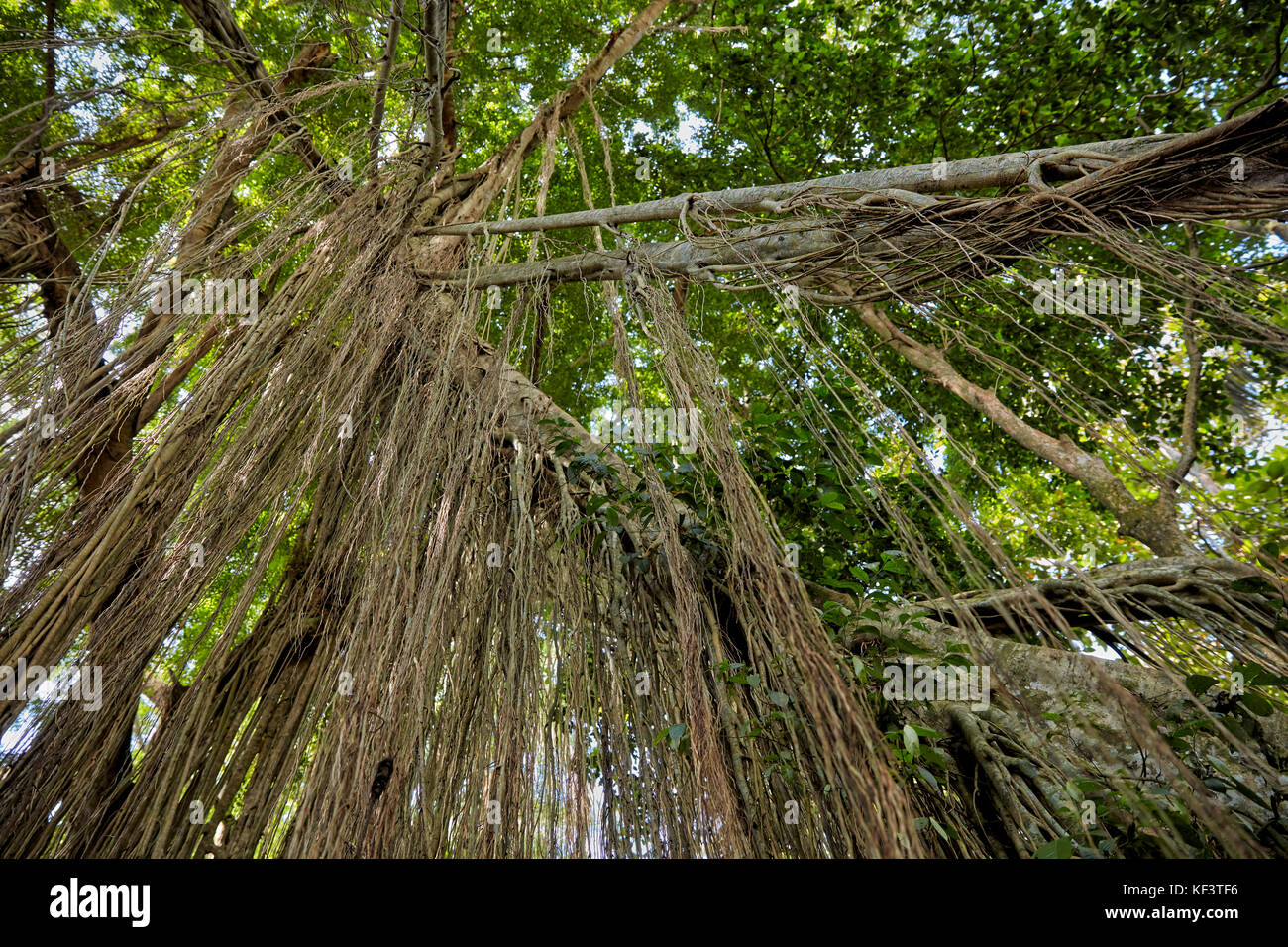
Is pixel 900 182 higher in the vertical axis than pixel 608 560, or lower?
higher

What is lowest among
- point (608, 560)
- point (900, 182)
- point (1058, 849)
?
point (1058, 849)

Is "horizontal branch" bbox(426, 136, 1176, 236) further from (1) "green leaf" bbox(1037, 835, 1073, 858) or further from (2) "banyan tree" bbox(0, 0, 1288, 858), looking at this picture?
(1) "green leaf" bbox(1037, 835, 1073, 858)

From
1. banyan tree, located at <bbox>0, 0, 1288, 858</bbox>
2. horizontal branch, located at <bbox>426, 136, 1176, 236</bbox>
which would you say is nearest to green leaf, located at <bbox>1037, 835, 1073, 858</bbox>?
banyan tree, located at <bbox>0, 0, 1288, 858</bbox>

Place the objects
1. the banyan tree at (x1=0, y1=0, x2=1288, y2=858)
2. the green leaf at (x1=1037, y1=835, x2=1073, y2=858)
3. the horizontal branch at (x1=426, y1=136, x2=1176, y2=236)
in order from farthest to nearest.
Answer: the horizontal branch at (x1=426, y1=136, x2=1176, y2=236)
the banyan tree at (x1=0, y1=0, x2=1288, y2=858)
the green leaf at (x1=1037, y1=835, x2=1073, y2=858)

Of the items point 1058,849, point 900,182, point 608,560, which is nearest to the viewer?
point 1058,849

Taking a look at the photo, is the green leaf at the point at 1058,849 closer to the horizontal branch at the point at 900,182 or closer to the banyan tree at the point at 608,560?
the banyan tree at the point at 608,560

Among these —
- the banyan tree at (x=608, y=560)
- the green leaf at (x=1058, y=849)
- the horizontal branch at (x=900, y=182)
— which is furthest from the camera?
the horizontal branch at (x=900, y=182)

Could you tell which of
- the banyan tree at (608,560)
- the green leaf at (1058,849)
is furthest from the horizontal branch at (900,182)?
the green leaf at (1058,849)

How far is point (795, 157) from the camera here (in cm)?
434

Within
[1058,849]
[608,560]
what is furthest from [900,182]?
[1058,849]

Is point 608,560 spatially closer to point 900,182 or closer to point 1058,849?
point 1058,849

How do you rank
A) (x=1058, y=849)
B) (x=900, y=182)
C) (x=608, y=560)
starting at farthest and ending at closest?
(x=608, y=560)
(x=900, y=182)
(x=1058, y=849)
